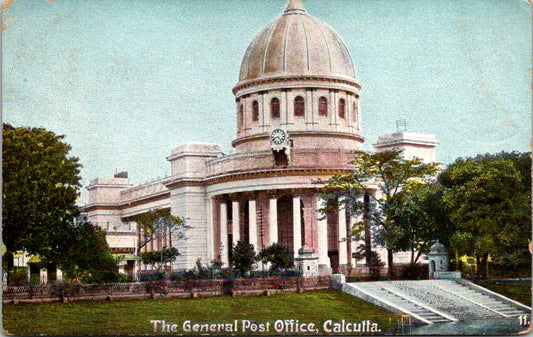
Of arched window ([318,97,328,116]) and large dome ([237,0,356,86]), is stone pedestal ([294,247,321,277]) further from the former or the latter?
large dome ([237,0,356,86])

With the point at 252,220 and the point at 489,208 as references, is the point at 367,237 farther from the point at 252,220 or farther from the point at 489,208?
the point at 252,220

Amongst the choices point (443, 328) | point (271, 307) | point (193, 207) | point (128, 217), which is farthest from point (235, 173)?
point (443, 328)

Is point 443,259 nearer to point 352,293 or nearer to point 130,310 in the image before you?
point 352,293

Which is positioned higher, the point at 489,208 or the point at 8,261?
the point at 489,208

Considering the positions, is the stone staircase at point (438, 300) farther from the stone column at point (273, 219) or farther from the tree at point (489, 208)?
the stone column at point (273, 219)

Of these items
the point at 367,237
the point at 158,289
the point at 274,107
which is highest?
the point at 274,107

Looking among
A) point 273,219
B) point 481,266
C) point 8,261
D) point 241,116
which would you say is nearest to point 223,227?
point 273,219

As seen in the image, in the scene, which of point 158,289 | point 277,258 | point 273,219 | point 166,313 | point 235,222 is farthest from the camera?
point 235,222

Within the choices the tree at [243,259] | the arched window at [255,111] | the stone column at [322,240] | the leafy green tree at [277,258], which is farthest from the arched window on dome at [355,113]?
the tree at [243,259]
